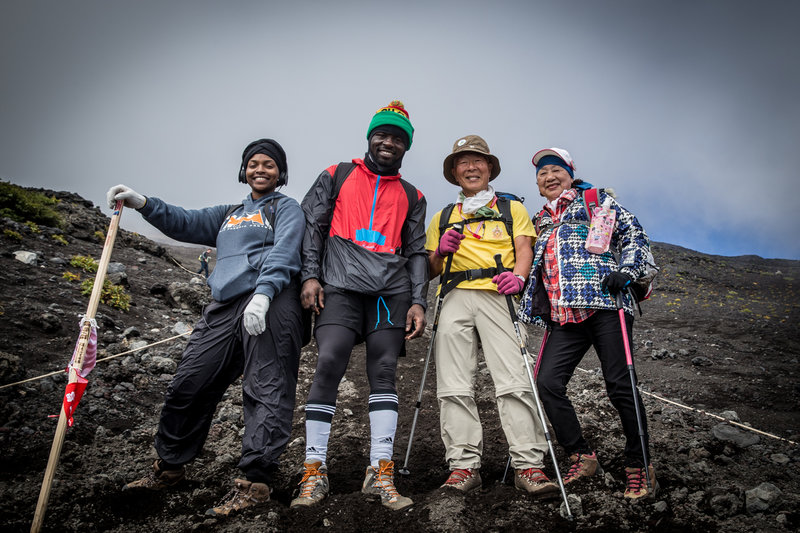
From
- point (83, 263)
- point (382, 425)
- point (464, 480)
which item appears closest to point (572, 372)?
point (464, 480)

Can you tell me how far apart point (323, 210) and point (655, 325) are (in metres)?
14.0

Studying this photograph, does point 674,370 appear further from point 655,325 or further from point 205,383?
point 205,383

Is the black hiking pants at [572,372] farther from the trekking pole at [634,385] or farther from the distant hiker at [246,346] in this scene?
the distant hiker at [246,346]

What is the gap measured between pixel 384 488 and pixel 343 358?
992mm

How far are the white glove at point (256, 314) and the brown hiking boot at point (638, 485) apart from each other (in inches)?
124

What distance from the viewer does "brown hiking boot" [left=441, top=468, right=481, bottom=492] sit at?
11.3ft

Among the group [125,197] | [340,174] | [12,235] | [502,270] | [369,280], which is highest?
[12,235]

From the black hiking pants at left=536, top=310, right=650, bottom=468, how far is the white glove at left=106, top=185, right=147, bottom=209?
384cm

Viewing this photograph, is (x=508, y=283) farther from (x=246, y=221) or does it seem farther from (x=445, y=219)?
(x=246, y=221)

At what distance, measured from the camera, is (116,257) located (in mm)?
13008

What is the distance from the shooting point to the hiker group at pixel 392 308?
3373 millimetres

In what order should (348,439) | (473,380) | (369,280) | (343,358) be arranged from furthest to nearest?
(348,439) < (473,380) < (369,280) < (343,358)

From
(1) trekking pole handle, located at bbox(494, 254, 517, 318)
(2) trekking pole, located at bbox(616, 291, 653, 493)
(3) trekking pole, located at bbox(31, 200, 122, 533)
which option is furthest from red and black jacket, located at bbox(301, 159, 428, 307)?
(2) trekking pole, located at bbox(616, 291, 653, 493)

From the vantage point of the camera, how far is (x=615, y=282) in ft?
12.1
